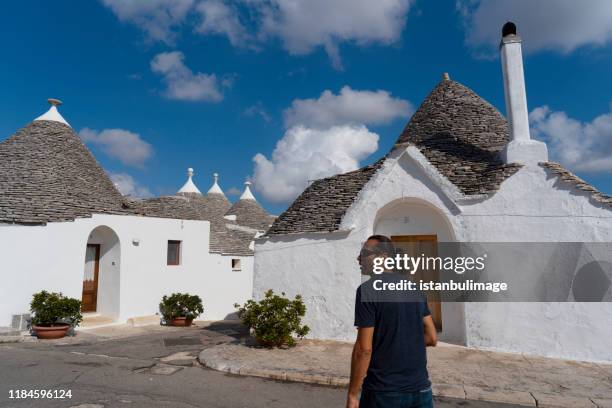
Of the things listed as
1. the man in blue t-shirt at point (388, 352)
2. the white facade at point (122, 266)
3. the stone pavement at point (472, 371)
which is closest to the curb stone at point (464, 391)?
the stone pavement at point (472, 371)

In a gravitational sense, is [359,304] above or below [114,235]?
below

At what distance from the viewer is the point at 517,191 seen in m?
8.59

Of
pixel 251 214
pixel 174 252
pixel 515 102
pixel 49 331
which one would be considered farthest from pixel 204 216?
pixel 515 102

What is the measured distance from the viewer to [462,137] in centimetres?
1168

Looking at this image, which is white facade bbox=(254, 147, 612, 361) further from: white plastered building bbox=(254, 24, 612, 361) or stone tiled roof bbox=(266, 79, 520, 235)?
stone tiled roof bbox=(266, 79, 520, 235)

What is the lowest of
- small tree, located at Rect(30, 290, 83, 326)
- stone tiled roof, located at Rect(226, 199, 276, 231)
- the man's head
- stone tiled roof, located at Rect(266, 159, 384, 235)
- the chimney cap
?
small tree, located at Rect(30, 290, 83, 326)

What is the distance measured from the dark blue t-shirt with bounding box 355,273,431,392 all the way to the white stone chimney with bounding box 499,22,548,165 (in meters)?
7.47

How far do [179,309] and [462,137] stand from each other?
1166cm

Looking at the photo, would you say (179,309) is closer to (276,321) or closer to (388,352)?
(276,321)

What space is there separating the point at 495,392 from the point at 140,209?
1436 cm

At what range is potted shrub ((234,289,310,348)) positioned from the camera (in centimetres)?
884

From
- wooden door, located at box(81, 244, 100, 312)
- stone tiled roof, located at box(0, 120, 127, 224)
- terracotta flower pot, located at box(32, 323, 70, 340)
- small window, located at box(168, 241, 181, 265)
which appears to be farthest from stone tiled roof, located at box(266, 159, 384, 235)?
wooden door, located at box(81, 244, 100, 312)

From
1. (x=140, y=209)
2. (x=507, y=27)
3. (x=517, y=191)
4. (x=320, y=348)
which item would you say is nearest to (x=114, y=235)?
(x=140, y=209)

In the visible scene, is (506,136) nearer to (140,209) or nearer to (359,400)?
(359,400)
